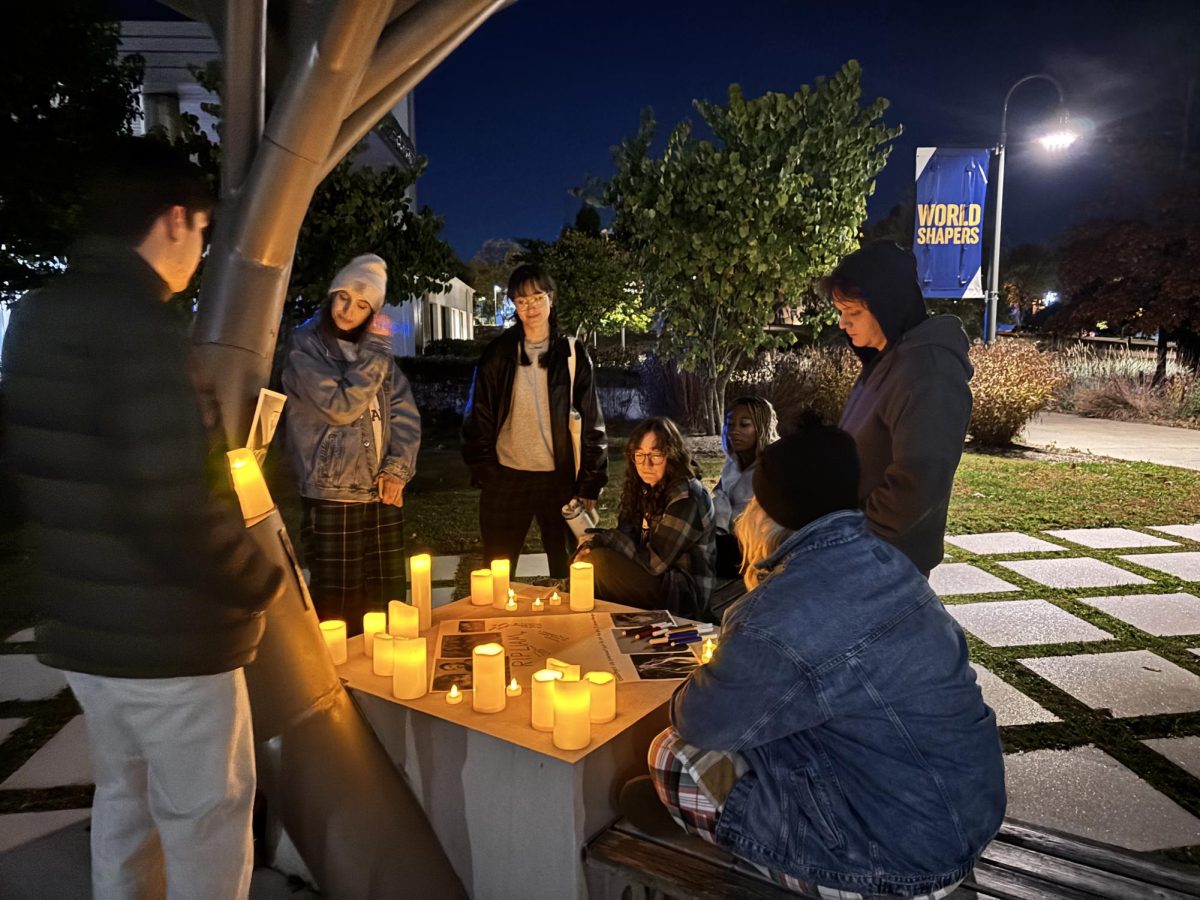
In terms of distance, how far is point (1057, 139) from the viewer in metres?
12.3

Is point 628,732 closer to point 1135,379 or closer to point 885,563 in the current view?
point 885,563

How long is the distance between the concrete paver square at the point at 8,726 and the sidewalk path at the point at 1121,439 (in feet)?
34.5

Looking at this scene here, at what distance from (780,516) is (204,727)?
1.18m

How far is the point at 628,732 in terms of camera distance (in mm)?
1924

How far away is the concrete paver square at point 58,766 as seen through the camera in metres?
2.68

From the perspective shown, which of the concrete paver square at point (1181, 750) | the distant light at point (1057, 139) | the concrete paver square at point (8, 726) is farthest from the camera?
the distant light at point (1057, 139)

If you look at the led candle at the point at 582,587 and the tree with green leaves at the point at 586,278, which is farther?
the tree with green leaves at the point at 586,278

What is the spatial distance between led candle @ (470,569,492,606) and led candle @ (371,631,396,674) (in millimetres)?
643

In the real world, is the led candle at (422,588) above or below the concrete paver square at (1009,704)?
above

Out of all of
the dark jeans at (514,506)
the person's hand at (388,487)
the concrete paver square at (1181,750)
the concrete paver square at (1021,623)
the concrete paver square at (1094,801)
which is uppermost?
the person's hand at (388,487)

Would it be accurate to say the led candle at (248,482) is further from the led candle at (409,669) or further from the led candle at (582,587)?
the led candle at (582,587)

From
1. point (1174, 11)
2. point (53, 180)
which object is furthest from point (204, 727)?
point (1174, 11)

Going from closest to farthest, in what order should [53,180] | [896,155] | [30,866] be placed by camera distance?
[30,866]
[53,180]
[896,155]

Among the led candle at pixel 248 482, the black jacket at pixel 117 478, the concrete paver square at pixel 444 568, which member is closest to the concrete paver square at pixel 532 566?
the concrete paver square at pixel 444 568
